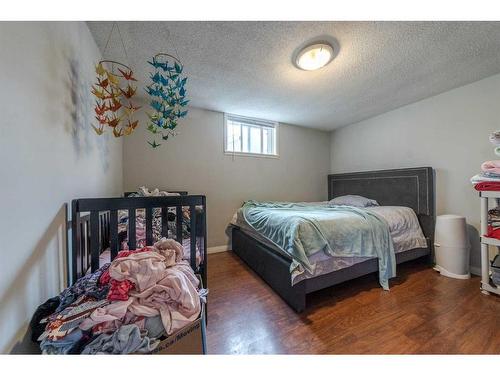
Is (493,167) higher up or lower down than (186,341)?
higher up

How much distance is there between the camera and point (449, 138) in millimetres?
2275

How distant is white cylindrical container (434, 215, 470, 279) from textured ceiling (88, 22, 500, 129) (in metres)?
1.62

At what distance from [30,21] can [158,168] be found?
1.92 m

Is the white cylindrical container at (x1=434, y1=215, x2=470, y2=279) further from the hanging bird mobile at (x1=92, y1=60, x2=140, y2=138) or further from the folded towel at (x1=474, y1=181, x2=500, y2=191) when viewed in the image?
the hanging bird mobile at (x1=92, y1=60, x2=140, y2=138)

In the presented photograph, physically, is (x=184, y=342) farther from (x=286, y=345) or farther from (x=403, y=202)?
(x=403, y=202)

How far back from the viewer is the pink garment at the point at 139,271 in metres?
0.78

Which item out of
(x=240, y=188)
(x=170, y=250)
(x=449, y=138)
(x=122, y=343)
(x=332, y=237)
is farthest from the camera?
(x=240, y=188)

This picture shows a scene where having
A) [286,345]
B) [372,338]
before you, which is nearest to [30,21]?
[286,345]

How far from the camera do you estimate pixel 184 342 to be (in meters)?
0.75

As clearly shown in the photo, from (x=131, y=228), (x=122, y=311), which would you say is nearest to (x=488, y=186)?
(x=122, y=311)

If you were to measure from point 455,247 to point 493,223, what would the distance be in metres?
0.46

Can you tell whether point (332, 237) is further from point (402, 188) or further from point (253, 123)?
point (253, 123)

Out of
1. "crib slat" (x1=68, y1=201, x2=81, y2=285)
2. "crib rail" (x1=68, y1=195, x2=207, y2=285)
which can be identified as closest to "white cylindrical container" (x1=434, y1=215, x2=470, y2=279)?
"crib rail" (x1=68, y1=195, x2=207, y2=285)
